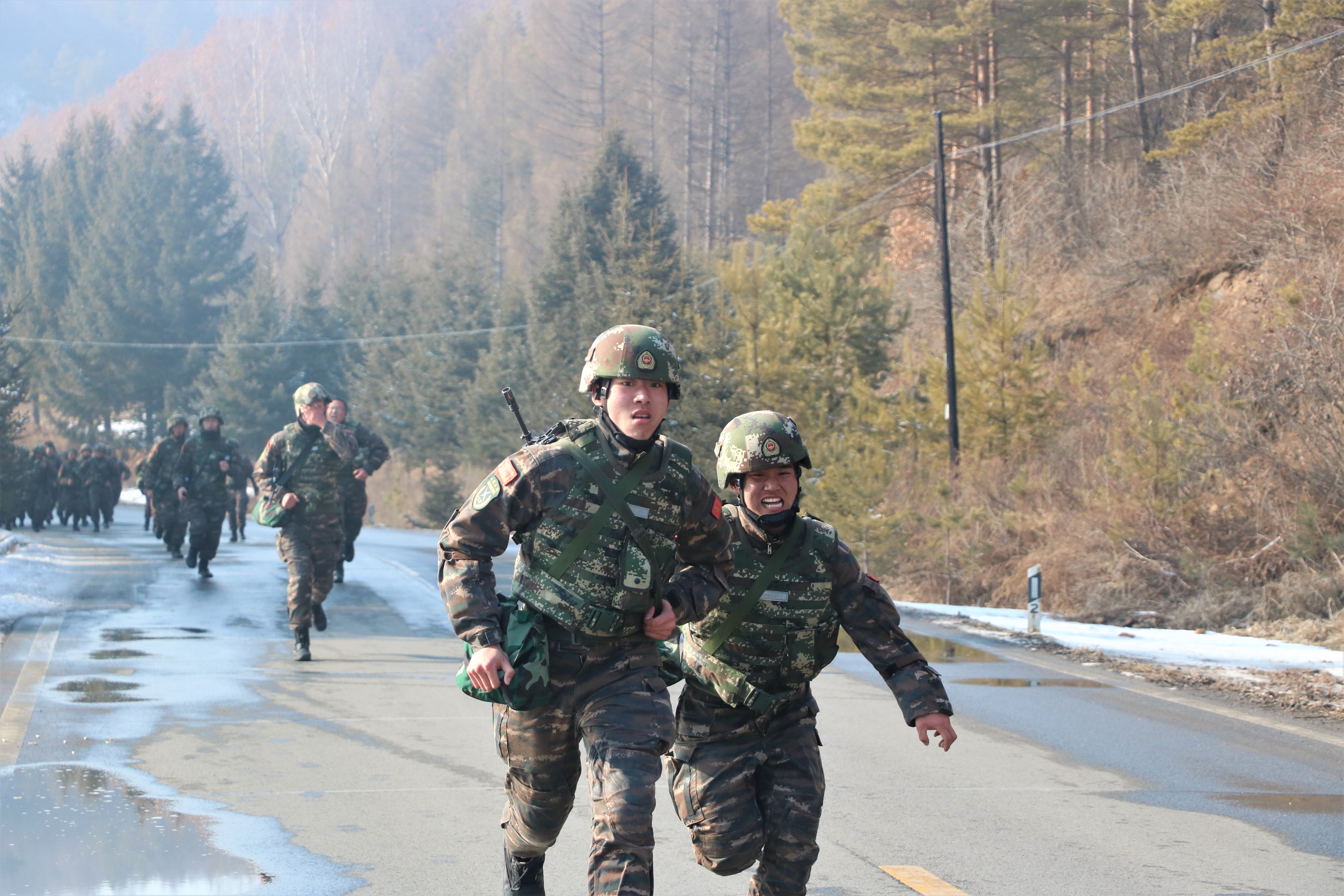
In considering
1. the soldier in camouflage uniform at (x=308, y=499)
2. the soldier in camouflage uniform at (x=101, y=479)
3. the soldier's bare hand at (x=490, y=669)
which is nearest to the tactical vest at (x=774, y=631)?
the soldier's bare hand at (x=490, y=669)

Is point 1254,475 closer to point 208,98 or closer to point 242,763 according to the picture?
point 242,763

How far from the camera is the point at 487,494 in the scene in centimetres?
449

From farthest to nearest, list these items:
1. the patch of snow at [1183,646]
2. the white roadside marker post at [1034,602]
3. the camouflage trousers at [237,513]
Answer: the camouflage trousers at [237,513], the white roadside marker post at [1034,602], the patch of snow at [1183,646]

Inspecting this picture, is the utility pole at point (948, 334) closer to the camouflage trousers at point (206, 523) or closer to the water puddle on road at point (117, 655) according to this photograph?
the camouflage trousers at point (206, 523)

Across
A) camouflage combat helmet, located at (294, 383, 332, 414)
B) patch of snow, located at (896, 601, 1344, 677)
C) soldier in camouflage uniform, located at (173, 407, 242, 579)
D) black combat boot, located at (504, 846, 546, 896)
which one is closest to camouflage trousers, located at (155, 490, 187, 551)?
soldier in camouflage uniform, located at (173, 407, 242, 579)

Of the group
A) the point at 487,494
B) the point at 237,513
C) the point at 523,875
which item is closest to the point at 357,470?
the point at 523,875

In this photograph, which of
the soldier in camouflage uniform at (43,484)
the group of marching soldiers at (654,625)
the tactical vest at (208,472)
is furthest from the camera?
the soldier in camouflage uniform at (43,484)

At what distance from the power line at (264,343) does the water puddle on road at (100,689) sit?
140 ft

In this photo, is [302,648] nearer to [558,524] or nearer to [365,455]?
[365,455]

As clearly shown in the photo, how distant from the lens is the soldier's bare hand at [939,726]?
179 inches

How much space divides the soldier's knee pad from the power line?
48634mm

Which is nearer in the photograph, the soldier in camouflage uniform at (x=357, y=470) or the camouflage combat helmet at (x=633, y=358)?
the camouflage combat helmet at (x=633, y=358)

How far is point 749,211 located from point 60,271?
3298 cm

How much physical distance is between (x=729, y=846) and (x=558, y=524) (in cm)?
113
